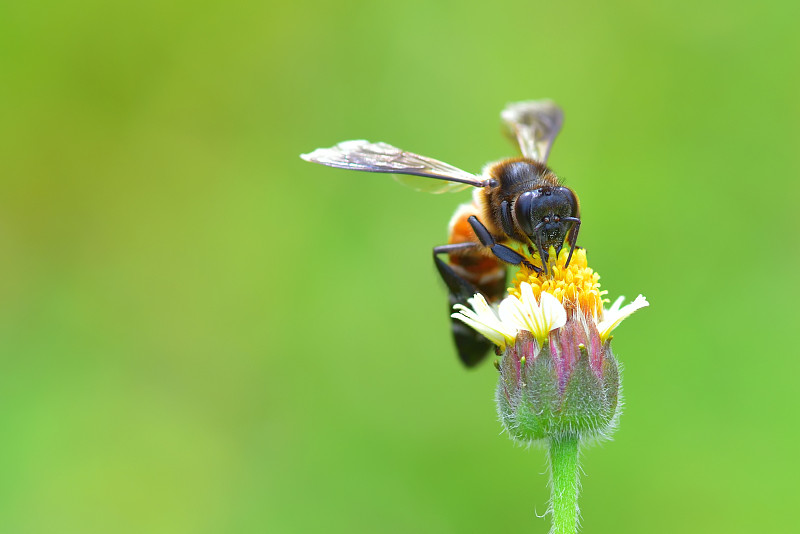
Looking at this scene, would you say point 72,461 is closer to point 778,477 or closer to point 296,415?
point 296,415

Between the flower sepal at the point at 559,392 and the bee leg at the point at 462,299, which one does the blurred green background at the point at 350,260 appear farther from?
the flower sepal at the point at 559,392

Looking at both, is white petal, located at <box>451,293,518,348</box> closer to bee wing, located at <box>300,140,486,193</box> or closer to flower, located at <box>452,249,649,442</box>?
flower, located at <box>452,249,649,442</box>

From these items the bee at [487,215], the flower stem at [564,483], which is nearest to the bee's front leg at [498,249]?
the bee at [487,215]

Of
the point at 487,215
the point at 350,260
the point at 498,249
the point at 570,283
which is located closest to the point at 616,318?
the point at 570,283

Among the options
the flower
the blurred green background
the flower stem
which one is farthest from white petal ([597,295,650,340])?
the blurred green background

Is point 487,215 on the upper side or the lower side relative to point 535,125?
lower

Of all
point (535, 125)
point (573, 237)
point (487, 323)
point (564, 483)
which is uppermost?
point (535, 125)

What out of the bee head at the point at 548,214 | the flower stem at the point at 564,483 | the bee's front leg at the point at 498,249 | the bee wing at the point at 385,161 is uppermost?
the bee wing at the point at 385,161

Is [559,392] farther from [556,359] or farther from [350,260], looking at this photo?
[350,260]
